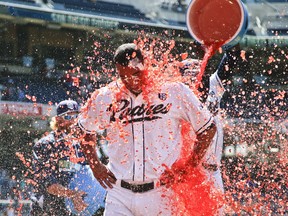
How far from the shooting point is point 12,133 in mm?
19781

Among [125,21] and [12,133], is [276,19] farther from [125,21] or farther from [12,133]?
[12,133]

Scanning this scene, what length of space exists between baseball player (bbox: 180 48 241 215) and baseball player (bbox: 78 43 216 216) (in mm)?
1017

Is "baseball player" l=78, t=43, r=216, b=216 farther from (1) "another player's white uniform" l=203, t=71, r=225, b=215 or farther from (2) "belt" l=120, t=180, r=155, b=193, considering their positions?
(1) "another player's white uniform" l=203, t=71, r=225, b=215

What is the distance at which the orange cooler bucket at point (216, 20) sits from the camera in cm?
566

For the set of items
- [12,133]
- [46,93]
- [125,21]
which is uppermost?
[125,21]

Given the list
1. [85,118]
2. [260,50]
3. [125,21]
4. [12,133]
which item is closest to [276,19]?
[260,50]

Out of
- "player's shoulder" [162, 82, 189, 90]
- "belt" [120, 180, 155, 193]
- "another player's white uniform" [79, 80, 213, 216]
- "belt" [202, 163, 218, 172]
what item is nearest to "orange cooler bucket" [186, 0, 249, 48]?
"belt" [202, 163, 218, 172]

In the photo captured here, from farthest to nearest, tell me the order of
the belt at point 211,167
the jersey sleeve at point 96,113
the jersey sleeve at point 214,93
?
the jersey sleeve at point 214,93
the belt at point 211,167
the jersey sleeve at point 96,113

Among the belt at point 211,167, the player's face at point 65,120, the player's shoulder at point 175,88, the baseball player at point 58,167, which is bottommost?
the baseball player at point 58,167

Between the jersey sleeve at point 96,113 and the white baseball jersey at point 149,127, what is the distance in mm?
29

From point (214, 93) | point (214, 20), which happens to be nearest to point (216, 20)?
point (214, 20)

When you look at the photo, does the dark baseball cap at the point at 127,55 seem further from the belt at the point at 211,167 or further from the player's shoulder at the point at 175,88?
the belt at the point at 211,167

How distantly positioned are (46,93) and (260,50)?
804 cm

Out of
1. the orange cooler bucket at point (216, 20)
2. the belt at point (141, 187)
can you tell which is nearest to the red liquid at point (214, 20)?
the orange cooler bucket at point (216, 20)
